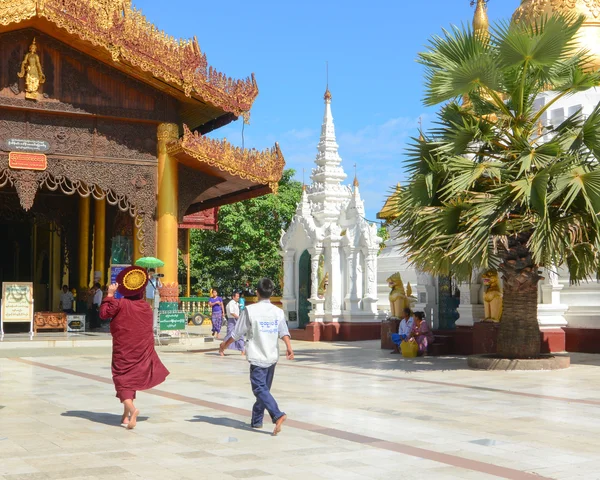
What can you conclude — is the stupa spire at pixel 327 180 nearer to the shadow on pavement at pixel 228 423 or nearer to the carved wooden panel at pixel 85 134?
the carved wooden panel at pixel 85 134

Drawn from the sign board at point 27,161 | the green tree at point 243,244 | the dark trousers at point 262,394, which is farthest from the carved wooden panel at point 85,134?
the green tree at point 243,244

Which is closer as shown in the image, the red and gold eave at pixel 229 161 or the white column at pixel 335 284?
the red and gold eave at pixel 229 161

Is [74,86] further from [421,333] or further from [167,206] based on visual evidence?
[421,333]

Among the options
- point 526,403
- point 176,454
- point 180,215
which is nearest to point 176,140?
point 180,215

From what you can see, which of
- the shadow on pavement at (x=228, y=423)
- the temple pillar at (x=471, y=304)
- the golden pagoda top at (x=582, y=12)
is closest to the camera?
the shadow on pavement at (x=228, y=423)

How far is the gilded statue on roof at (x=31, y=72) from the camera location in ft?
66.6

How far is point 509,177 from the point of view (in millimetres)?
13656

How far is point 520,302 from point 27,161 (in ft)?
39.2

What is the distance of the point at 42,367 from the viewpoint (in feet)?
50.0

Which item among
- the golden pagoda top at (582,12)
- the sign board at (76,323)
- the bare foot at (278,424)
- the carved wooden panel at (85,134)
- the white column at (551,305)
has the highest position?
the golden pagoda top at (582,12)

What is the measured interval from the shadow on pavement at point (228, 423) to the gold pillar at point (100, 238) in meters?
19.0

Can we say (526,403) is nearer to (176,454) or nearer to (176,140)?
(176,454)

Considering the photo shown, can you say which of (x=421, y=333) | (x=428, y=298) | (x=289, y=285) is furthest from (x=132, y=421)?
(x=289, y=285)

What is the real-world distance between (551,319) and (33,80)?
41.5ft
